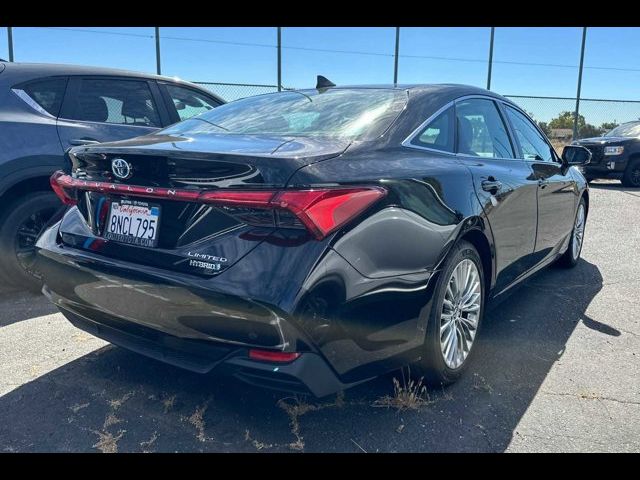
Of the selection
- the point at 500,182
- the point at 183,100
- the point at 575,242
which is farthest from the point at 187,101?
the point at 575,242

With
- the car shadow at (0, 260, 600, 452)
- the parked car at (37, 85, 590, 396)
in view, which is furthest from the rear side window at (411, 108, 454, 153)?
the car shadow at (0, 260, 600, 452)

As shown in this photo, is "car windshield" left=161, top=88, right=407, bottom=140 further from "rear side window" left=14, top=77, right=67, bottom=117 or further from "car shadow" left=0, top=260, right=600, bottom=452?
"rear side window" left=14, top=77, right=67, bottom=117

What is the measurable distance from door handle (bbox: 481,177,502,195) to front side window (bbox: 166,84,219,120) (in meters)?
2.86

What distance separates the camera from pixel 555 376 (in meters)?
2.91

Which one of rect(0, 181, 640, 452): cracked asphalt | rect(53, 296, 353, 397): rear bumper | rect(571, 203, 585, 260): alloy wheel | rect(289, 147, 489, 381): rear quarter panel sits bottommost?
rect(0, 181, 640, 452): cracked asphalt

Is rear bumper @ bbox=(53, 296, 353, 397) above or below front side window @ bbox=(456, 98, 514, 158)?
below

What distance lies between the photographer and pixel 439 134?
9.04 feet

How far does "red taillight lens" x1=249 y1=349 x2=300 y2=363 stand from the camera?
73.5 inches

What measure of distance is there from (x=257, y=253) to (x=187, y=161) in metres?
0.47

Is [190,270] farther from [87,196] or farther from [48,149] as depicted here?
[48,149]

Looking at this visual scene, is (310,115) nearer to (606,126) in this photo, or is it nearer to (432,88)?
(432,88)

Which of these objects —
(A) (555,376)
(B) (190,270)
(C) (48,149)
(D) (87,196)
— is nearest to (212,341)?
(B) (190,270)

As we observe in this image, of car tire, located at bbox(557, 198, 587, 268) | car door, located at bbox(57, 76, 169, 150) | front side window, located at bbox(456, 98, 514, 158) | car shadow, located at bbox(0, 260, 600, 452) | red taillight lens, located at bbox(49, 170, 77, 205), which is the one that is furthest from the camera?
Result: car tire, located at bbox(557, 198, 587, 268)

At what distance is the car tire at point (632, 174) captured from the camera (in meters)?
11.9
